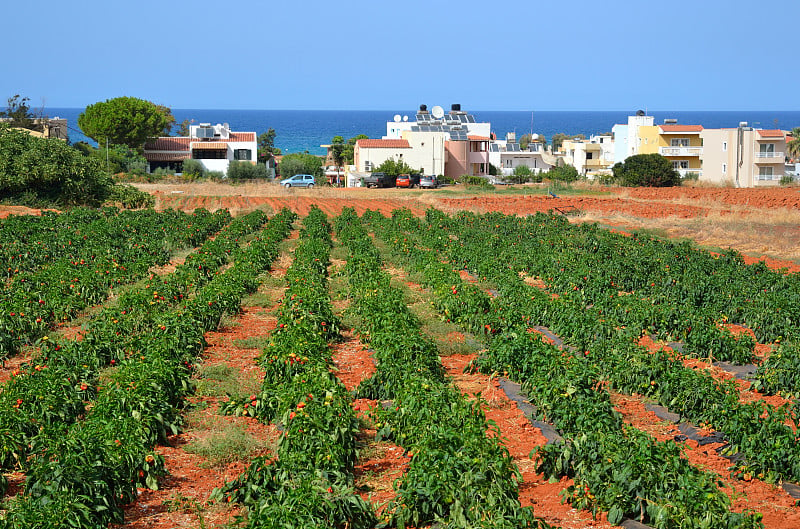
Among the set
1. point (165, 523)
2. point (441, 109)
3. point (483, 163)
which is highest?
point (441, 109)

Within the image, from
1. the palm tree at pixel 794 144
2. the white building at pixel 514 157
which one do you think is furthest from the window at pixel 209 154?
the palm tree at pixel 794 144

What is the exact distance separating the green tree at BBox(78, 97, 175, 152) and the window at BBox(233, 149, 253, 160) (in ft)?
24.3

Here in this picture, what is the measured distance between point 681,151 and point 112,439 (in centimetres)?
6674

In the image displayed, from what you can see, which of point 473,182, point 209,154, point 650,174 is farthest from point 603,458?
point 209,154

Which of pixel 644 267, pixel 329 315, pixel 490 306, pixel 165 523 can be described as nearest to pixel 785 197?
pixel 644 267

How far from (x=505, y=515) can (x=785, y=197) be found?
41885 millimetres

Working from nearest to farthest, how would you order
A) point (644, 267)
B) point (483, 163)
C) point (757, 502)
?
point (757, 502)
point (644, 267)
point (483, 163)

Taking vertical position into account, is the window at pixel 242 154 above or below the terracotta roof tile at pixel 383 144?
below

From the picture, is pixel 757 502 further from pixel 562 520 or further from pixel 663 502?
pixel 562 520

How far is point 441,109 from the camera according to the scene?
287 ft

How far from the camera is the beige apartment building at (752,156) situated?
2461 inches

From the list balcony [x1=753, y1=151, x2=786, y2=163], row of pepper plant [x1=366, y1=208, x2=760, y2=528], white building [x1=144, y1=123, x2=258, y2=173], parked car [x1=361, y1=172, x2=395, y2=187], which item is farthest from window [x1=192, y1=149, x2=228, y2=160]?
row of pepper plant [x1=366, y1=208, x2=760, y2=528]

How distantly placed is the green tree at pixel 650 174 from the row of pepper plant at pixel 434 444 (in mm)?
49117

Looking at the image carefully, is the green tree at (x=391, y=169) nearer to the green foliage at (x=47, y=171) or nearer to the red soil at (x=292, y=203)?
the red soil at (x=292, y=203)
